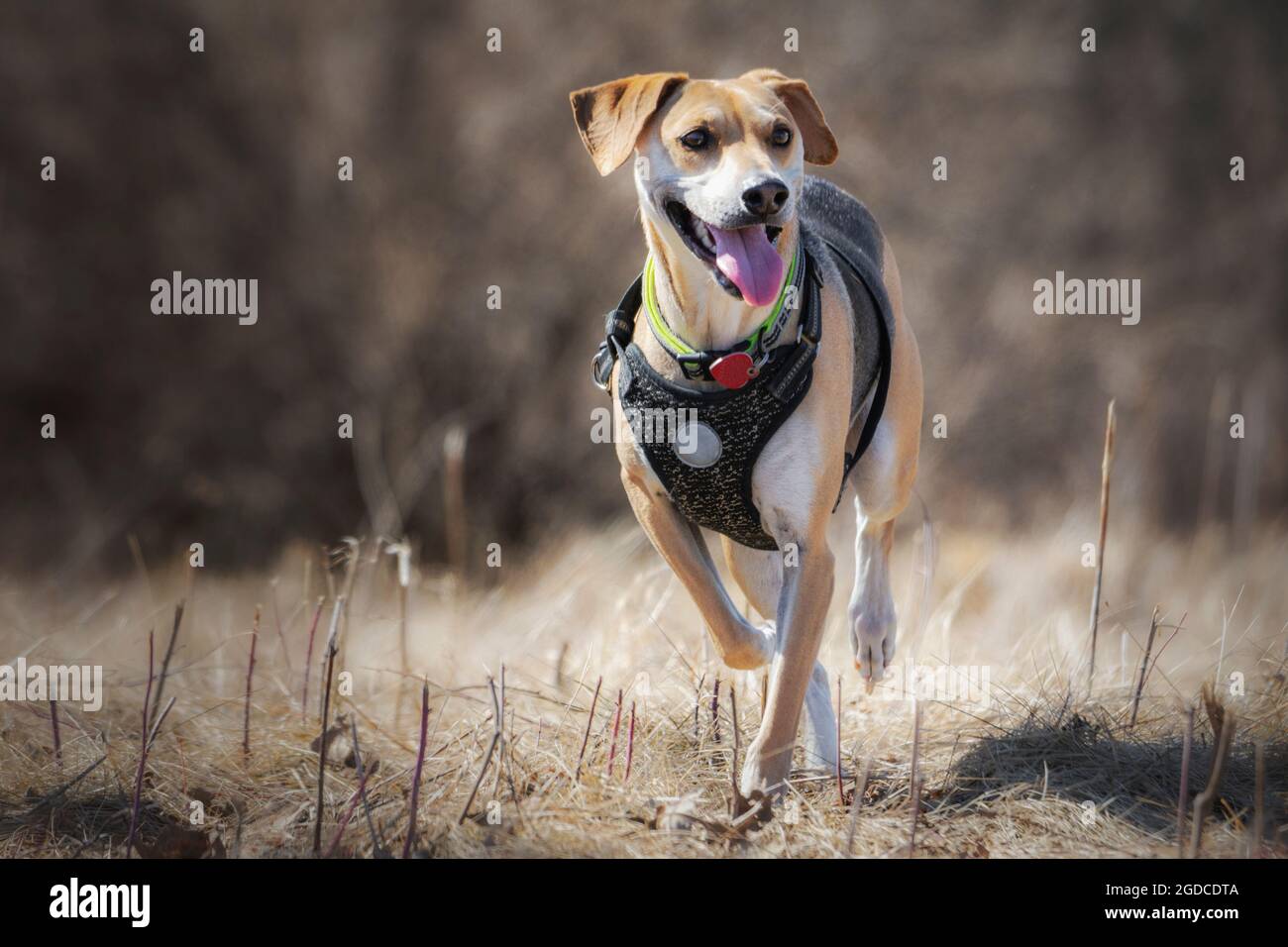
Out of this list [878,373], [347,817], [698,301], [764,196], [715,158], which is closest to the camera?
[347,817]

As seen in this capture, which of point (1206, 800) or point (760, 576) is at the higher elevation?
point (760, 576)

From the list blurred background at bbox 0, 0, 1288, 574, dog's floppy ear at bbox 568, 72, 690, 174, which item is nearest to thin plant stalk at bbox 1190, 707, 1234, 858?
dog's floppy ear at bbox 568, 72, 690, 174

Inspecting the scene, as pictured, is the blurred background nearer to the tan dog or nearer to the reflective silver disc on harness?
the tan dog

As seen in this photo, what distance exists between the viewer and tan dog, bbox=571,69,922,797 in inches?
139

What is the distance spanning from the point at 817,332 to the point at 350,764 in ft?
5.92

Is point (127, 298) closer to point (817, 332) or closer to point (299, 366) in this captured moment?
point (299, 366)

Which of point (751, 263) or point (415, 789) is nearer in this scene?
point (415, 789)

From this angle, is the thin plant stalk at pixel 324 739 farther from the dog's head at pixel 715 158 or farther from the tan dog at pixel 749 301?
the dog's head at pixel 715 158

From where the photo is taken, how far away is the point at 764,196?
3.41m

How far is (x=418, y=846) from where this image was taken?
10.7ft

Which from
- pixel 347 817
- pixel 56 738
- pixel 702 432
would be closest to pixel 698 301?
pixel 702 432

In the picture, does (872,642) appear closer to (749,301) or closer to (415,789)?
(749,301)

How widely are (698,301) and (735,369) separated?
234 mm

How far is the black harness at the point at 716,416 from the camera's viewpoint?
3613mm
